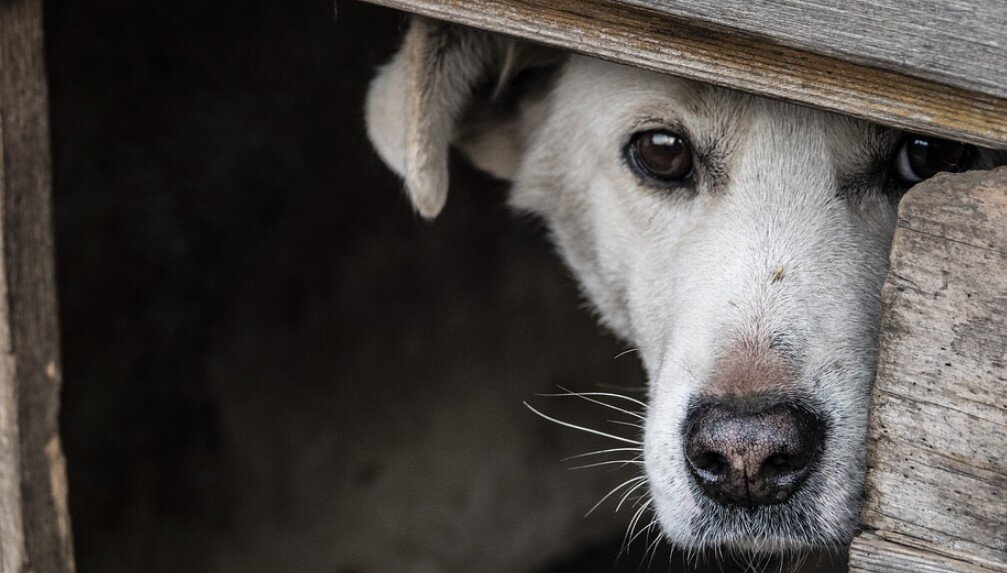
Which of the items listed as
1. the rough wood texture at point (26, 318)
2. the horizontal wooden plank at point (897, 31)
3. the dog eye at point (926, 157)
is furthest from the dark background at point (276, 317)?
the horizontal wooden plank at point (897, 31)

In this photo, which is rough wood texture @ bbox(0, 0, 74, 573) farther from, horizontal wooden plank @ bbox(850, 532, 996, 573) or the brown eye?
horizontal wooden plank @ bbox(850, 532, 996, 573)

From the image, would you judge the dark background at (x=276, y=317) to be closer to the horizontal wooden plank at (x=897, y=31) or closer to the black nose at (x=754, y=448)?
the black nose at (x=754, y=448)

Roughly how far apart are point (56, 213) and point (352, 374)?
1.39 m

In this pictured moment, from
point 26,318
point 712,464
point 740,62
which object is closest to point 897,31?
point 740,62

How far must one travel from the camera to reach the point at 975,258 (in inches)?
54.2

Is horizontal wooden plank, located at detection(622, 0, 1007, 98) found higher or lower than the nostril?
higher

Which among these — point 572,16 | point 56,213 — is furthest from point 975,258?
point 56,213

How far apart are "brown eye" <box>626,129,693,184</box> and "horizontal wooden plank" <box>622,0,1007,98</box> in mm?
814

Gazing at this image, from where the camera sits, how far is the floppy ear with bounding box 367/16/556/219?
238 centimetres

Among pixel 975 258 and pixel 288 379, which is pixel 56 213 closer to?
pixel 288 379

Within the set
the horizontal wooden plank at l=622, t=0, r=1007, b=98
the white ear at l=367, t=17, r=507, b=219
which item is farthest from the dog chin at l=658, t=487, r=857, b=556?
the white ear at l=367, t=17, r=507, b=219

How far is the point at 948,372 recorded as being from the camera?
1409 mm

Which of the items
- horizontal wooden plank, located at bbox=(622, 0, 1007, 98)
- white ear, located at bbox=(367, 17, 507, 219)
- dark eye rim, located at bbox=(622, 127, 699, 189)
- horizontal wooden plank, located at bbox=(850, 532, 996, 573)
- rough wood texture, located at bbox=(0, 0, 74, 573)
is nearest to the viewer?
horizontal wooden plank, located at bbox=(622, 0, 1007, 98)

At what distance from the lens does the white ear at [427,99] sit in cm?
238
